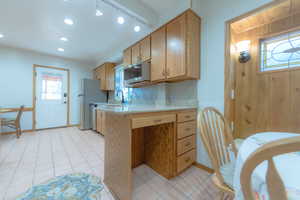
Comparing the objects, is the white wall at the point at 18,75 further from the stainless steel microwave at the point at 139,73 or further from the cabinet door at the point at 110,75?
the stainless steel microwave at the point at 139,73

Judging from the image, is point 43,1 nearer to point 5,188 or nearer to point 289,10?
point 5,188

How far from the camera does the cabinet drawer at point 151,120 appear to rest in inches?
46.4

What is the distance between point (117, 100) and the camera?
3764 mm

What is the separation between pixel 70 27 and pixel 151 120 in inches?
107

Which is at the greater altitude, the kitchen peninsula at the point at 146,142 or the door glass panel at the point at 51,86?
the door glass panel at the point at 51,86

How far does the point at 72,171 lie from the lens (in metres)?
1.71

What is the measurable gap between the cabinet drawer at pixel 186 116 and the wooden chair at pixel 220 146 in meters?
0.43

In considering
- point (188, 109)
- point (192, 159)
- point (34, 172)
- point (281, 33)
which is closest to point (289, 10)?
point (281, 33)

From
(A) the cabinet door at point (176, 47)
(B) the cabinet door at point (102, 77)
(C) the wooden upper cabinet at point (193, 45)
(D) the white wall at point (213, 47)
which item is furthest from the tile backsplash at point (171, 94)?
(B) the cabinet door at point (102, 77)

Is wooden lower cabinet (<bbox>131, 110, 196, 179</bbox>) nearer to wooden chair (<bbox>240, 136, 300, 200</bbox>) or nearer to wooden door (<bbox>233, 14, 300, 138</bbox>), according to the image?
wooden door (<bbox>233, 14, 300, 138</bbox>)

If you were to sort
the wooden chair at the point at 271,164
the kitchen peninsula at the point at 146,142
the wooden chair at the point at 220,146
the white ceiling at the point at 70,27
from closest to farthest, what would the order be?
the wooden chair at the point at 271,164 → the wooden chair at the point at 220,146 → the kitchen peninsula at the point at 146,142 → the white ceiling at the point at 70,27

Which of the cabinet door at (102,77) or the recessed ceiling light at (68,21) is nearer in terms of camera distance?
the recessed ceiling light at (68,21)

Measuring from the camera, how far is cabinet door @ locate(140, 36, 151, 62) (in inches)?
88.5

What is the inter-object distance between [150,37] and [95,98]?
302 cm
